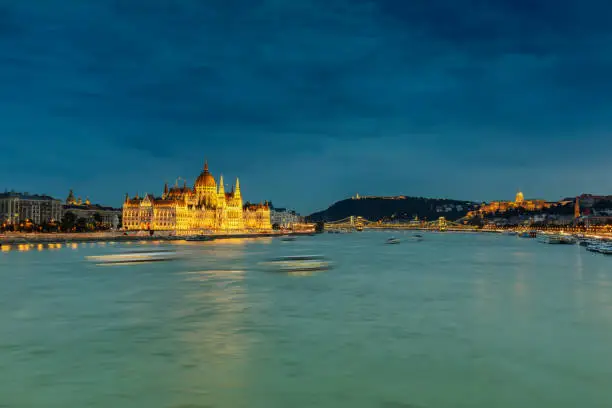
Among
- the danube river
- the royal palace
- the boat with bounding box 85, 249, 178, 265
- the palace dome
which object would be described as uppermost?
the palace dome

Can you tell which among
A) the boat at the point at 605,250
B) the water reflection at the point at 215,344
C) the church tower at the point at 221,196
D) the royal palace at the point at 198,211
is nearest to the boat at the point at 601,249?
the boat at the point at 605,250

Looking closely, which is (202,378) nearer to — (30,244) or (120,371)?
(120,371)

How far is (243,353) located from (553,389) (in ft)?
21.2

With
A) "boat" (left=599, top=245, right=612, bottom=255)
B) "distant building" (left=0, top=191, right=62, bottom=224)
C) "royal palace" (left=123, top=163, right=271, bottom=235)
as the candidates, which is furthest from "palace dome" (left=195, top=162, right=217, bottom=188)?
"boat" (left=599, top=245, right=612, bottom=255)

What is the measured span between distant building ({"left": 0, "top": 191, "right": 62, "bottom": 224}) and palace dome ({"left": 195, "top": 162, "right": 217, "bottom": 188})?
1203 inches

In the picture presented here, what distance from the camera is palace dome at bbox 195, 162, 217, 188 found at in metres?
142

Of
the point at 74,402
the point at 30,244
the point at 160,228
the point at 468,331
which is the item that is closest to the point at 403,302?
the point at 468,331

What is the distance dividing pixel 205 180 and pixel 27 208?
38869 millimetres

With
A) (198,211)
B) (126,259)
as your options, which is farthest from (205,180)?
(126,259)

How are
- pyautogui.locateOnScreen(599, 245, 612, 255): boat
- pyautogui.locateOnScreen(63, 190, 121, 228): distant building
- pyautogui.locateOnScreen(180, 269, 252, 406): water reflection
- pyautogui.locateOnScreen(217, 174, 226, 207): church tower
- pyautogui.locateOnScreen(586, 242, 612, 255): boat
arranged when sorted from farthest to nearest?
pyautogui.locateOnScreen(63, 190, 121, 228): distant building < pyautogui.locateOnScreen(217, 174, 226, 207): church tower < pyautogui.locateOnScreen(586, 242, 612, 255): boat < pyautogui.locateOnScreen(599, 245, 612, 255): boat < pyautogui.locateOnScreen(180, 269, 252, 406): water reflection

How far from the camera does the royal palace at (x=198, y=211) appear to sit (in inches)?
5098

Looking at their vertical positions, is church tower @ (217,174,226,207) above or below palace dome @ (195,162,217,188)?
below

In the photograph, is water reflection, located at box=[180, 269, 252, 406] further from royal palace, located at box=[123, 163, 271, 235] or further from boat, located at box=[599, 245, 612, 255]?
royal palace, located at box=[123, 163, 271, 235]

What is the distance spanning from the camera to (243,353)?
13.9m
